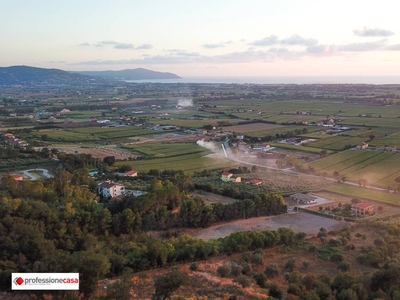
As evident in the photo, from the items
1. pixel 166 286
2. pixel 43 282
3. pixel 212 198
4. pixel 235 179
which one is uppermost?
pixel 43 282

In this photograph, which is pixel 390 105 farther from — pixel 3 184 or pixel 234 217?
pixel 3 184

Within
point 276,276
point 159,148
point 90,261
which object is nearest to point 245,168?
point 159,148

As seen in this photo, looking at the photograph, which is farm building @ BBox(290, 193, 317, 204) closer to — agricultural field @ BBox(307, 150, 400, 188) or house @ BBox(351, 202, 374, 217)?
house @ BBox(351, 202, 374, 217)

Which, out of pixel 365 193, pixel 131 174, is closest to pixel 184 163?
pixel 131 174

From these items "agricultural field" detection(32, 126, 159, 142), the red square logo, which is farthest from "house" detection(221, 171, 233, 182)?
Answer: "agricultural field" detection(32, 126, 159, 142)

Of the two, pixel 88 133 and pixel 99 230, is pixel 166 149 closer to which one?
pixel 88 133
